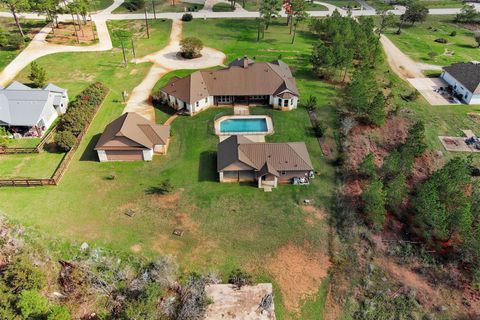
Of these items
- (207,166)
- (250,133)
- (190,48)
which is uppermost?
(190,48)

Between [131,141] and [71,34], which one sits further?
[71,34]

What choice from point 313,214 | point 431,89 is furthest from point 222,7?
point 313,214

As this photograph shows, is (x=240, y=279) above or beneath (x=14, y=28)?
beneath

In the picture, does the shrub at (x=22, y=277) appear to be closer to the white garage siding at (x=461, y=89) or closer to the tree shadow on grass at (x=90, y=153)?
the tree shadow on grass at (x=90, y=153)

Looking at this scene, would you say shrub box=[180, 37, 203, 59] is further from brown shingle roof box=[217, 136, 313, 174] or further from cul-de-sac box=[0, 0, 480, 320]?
brown shingle roof box=[217, 136, 313, 174]

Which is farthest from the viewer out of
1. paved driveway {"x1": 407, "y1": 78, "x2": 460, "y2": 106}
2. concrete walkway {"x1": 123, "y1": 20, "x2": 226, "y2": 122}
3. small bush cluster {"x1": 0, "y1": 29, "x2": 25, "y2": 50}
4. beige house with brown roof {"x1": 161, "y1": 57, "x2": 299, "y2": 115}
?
small bush cluster {"x1": 0, "y1": 29, "x2": 25, "y2": 50}

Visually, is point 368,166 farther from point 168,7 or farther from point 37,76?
point 168,7

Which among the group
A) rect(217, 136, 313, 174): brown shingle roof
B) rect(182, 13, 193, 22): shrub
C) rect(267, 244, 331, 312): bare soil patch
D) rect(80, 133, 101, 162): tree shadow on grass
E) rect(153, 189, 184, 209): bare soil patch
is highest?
rect(182, 13, 193, 22): shrub

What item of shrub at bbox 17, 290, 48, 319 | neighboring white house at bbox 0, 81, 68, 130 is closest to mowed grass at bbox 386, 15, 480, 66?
neighboring white house at bbox 0, 81, 68, 130
